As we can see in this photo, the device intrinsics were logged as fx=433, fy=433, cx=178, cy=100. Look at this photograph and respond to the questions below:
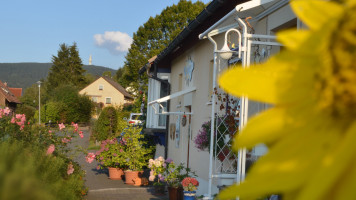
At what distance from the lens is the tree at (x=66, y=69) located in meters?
74.4

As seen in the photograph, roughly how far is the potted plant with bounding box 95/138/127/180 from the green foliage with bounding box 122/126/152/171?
265mm

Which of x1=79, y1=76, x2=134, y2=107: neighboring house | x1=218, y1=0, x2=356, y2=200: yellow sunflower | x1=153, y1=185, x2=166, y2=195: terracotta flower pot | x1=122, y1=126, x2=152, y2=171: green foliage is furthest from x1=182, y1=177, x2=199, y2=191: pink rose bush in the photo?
x1=79, y1=76, x2=134, y2=107: neighboring house

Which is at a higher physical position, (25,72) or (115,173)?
(25,72)

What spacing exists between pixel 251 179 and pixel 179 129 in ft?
42.6

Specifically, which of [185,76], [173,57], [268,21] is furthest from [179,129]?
[268,21]

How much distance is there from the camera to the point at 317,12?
268 millimetres

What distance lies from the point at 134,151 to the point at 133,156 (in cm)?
29

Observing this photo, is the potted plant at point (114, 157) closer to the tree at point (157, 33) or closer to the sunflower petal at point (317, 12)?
the sunflower petal at point (317, 12)

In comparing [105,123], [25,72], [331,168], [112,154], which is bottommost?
[112,154]

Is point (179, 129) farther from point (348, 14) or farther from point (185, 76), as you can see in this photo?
point (348, 14)

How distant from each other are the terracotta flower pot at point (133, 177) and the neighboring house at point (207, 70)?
1274 mm

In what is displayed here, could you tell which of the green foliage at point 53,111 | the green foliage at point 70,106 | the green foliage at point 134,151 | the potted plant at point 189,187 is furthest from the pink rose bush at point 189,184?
the green foliage at point 70,106

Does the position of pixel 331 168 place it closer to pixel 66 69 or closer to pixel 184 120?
pixel 184 120

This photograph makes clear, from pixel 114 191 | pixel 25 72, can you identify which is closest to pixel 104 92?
pixel 114 191
